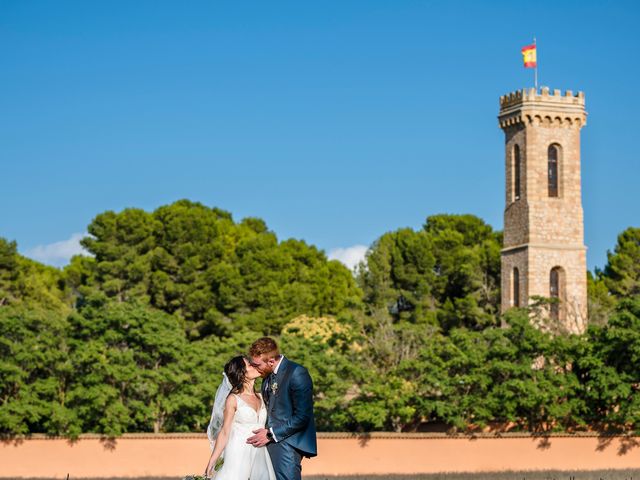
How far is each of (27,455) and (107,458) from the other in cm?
192

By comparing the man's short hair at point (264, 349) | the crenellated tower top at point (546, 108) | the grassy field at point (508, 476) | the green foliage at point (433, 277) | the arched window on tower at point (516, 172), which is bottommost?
the grassy field at point (508, 476)

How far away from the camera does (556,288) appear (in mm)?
37750

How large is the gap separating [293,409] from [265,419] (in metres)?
0.64

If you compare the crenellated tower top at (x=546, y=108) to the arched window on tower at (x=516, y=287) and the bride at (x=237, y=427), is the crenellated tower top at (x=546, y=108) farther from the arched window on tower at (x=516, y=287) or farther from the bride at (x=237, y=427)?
the bride at (x=237, y=427)

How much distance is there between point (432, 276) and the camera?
4866 cm

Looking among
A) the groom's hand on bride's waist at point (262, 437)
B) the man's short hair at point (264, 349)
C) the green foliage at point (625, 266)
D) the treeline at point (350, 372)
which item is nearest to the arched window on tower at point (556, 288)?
the treeline at point (350, 372)

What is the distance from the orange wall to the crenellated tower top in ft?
46.9

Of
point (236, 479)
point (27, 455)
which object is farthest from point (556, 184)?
point (236, 479)

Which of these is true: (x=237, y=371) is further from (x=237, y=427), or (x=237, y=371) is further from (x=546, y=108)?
(x=546, y=108)

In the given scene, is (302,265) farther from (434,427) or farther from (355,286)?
(434,427)

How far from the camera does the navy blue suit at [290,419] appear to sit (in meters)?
9.07

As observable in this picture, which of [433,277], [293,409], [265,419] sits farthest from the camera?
[433,277]

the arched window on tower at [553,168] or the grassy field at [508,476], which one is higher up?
the arched window on tower at [553,168]

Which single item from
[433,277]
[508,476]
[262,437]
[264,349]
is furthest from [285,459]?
[433,277]
